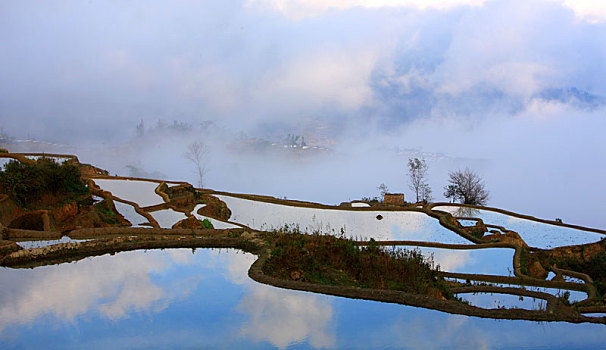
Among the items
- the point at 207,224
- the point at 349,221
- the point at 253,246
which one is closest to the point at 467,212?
the point at 349,221

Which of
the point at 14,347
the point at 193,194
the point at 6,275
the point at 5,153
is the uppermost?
the point at 5,153

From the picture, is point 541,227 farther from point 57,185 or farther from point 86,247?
point 57,185

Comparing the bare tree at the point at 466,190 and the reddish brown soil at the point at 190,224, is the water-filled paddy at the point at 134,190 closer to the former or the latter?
the reddish brown soil at the point at 190,224

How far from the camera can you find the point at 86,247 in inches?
360

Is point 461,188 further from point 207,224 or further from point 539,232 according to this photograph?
point 207,224

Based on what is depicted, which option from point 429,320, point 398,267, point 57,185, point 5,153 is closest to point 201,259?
point 398,267

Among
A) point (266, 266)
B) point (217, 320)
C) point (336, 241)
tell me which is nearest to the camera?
point (217, 320)

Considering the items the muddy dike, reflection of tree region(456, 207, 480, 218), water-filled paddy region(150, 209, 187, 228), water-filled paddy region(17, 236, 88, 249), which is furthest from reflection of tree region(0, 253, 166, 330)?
reflection of tree region(456, 207, 480, 218)

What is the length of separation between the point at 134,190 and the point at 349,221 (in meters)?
8.99

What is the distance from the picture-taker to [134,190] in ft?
63.0

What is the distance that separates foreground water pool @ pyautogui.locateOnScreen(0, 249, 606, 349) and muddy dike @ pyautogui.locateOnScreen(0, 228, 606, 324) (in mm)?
183

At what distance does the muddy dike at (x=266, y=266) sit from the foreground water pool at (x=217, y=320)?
0.60 feet

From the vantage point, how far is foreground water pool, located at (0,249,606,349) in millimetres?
5348

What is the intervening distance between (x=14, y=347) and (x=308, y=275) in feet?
15.5
